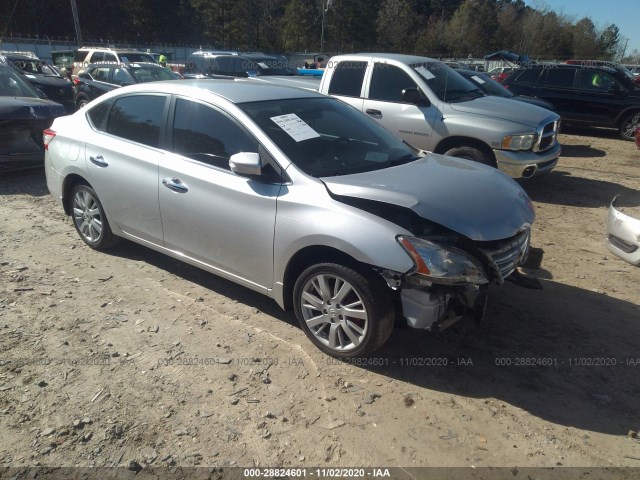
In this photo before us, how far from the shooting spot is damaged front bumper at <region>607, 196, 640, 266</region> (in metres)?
4.11

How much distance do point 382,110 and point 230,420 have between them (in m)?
5.71

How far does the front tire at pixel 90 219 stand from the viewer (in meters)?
4.86

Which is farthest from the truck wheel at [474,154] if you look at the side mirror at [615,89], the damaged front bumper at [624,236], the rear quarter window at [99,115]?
the side mirror at [615,89]

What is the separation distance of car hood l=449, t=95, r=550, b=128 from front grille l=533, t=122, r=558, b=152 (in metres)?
0.15

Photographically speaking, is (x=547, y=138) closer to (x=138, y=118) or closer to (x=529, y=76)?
(x=138, y=118)

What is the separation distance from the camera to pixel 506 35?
5416 centimetres

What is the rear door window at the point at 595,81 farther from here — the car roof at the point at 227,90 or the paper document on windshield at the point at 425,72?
the car roof at the point at 227,90

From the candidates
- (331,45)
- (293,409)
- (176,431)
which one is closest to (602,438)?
(293,409)

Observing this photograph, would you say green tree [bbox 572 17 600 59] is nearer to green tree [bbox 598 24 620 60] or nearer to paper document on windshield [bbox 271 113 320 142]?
green tree [bbox 598 24 620 60]

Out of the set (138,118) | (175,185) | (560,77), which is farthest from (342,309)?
(560,77)

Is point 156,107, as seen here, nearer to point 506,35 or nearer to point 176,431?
point 176,431

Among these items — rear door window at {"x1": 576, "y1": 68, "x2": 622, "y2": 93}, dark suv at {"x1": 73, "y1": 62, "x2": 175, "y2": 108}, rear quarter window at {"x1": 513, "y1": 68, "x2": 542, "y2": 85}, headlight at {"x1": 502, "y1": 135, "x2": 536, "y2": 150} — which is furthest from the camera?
rear quarter window at {"x1": 513, "y1": 68, "x2": 542, "y2": 85}

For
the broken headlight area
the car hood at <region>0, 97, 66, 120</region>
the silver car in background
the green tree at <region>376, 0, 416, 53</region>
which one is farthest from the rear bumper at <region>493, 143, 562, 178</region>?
the green tree at <region>376, 0, 416, 53</region>

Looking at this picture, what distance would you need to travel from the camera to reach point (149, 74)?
13117 millimetres
